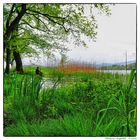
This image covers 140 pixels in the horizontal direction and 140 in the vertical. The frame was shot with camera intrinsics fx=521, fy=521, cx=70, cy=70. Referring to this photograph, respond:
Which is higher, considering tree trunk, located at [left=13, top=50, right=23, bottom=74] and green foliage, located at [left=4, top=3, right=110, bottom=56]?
green foliage, located at [left=4, top=3, right=110, bottom=56]

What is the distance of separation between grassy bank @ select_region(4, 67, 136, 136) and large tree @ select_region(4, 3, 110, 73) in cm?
15

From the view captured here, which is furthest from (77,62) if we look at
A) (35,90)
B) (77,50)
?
(35,90)

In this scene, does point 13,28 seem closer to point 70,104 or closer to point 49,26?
point 49,26

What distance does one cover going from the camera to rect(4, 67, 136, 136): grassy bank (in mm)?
3113

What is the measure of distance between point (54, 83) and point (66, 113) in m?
0.21

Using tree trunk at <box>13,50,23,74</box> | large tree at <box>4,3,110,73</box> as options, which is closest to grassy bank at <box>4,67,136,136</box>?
tree trunk at <box>13,50,23,74</box>

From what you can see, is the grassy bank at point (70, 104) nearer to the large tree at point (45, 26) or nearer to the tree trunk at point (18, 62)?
the tree trunk at point (18, 62)

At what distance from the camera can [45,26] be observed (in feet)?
10.9

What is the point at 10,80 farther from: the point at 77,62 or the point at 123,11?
the point at 123,11

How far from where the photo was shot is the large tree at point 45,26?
323cm

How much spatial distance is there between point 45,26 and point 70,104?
52cm

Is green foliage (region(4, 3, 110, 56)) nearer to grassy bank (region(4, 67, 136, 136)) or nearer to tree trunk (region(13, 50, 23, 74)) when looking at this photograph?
tree trunk (region(13, 50, 23, 74))

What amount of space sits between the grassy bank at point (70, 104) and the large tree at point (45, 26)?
0.50 feet

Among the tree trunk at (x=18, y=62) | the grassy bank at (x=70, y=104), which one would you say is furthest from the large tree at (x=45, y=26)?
the grassy bank at (x=70, y=104)
